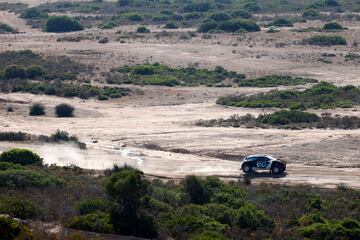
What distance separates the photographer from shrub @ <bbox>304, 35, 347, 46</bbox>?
334 ft

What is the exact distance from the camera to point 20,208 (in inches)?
1351

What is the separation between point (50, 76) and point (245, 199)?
45213 millimetres

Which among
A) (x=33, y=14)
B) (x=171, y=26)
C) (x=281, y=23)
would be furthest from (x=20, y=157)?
(x=33, y=14)

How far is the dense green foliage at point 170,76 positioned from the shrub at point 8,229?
2015 inches

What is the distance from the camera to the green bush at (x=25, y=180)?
39750 mm

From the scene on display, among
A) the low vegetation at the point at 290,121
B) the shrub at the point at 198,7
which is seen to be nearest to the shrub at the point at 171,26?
the shrub at the point at 198,7

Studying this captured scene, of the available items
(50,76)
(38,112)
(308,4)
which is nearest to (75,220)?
(38,112)

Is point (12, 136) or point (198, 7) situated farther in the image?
point (198, 7)

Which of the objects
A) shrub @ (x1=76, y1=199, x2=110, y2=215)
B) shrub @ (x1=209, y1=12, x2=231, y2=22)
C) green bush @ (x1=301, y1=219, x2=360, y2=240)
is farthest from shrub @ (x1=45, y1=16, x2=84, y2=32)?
green bush @ (x1=301, y1=219, x2=360, y2=240)

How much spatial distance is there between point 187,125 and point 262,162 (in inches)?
657

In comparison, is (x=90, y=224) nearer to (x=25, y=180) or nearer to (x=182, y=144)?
(x=25, y=180)

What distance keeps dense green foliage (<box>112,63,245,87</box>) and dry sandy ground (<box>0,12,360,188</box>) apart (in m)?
2.18

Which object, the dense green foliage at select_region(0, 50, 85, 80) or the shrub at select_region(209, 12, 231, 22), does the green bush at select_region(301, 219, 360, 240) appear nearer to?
the dense green foliage at select_region(0, 50, 85, 80)

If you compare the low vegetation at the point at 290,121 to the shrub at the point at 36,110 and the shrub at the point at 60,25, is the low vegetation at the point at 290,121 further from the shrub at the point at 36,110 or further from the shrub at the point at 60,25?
the shrub at the point at 60,25
